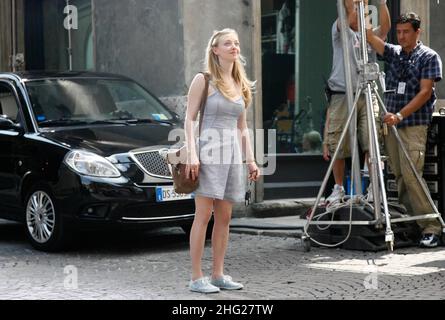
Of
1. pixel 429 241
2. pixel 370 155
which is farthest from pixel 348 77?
pixel 429 241

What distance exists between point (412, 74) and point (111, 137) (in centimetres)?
297

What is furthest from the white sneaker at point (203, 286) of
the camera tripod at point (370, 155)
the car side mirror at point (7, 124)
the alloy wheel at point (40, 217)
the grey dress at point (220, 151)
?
the car side mirror at point (7, 124)

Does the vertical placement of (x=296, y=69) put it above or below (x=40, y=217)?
above

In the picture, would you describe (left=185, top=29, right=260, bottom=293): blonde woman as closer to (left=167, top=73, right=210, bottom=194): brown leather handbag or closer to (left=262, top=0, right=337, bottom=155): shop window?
(left=167, top=73, right=210, bottom=194): brown leather handbag

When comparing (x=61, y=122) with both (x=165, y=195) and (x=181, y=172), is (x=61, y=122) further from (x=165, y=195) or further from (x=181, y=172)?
(x=181, y=172)

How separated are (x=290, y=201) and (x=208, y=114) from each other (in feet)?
18.2

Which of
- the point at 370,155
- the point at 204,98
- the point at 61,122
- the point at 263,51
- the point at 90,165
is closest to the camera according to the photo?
the point at 204,98

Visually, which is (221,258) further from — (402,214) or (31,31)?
(31,31)

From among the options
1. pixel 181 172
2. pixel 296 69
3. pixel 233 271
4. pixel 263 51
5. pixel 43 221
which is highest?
pixel 263 51

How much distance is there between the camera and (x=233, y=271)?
7.16 metres

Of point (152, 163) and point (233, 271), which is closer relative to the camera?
point (233, 271)

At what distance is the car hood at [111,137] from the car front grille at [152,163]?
0.12 metres

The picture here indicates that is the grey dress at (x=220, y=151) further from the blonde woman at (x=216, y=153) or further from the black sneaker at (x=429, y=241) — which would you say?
the black sneaker at (x=429, y=241)

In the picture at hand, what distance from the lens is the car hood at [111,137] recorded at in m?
8.28
